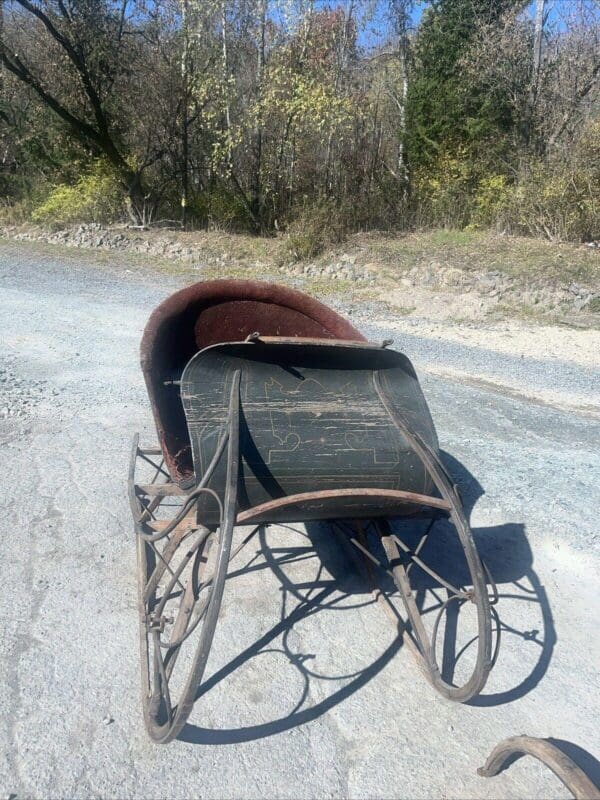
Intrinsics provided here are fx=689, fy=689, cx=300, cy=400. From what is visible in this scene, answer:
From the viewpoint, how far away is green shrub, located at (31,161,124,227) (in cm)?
1811

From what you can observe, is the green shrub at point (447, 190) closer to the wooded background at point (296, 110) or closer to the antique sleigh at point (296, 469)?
the wooded background at point (296, 110)

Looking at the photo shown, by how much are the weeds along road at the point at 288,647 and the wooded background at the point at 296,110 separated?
36.6 feet

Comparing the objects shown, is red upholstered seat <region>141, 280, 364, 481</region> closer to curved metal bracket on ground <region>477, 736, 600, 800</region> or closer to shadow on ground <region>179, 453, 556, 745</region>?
shadow on ground <region>179, 453, 556, 745</region>

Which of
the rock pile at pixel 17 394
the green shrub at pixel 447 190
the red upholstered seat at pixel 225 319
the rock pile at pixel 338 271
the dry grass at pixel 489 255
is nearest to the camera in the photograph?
the red upholstered seat at pixel 225 319

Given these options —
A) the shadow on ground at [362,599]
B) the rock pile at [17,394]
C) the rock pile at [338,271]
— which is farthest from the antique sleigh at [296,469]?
the rock pile at [338,271]

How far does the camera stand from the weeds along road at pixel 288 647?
248 centimetres

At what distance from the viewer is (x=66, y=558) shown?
3734mm

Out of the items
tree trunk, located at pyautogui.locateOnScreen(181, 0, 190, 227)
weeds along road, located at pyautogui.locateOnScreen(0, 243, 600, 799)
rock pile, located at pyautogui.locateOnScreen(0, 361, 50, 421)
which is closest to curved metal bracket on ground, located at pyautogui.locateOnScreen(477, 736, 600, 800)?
weeds along road, located at pyautogui.locateOnScreen(0, 243, 600, 799)

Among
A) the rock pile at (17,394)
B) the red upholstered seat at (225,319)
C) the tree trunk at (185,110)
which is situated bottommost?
the rock pile at (17,394)

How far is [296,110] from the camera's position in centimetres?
1712

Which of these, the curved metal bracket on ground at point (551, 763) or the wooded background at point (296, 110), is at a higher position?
the wooded background at point (296, 110)

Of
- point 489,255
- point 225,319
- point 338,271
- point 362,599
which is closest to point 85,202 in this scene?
point 338,271

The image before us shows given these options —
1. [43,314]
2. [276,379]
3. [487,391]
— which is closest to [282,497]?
[276,379]

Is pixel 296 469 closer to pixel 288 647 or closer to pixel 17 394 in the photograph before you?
pixel 288 647
